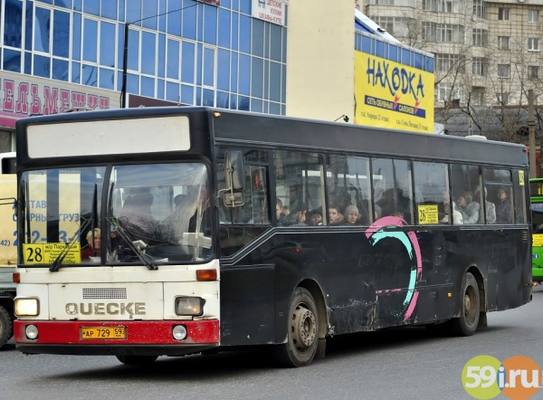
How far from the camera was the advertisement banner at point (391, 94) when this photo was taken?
68000mm

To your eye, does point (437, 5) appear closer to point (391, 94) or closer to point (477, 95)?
point (477, 95)

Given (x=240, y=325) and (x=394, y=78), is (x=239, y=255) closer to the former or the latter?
(x=240, y=325)

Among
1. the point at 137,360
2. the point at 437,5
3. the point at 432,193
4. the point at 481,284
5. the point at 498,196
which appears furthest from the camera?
the point at 437,5

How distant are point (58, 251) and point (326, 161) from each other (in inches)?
139

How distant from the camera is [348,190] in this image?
15.0 metres

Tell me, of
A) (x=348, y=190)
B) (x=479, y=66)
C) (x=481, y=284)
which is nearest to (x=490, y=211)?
(x=481, y=284)

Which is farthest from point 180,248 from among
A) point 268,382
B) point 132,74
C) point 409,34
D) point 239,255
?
point 409,34

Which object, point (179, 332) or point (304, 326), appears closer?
point (179, 332)

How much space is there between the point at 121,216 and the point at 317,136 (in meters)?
3.02

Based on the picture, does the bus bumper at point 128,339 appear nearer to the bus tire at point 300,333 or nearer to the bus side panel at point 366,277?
the bus side panel at point 366,277

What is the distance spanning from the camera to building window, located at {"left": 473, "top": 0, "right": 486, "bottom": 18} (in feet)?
377

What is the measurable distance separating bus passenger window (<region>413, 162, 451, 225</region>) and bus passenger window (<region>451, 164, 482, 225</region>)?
0.22m

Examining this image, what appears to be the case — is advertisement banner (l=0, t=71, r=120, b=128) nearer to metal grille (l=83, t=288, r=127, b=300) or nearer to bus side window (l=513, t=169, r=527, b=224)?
bus side window (l=513, t=169, r=527, b=224)

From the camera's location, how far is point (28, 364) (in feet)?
49.5
